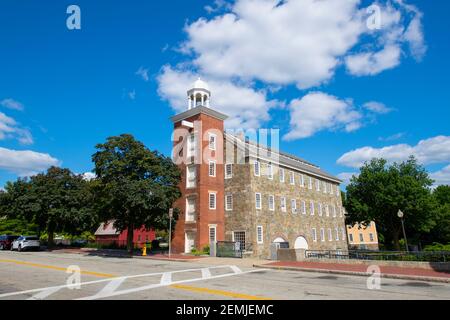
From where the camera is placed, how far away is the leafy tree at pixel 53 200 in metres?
37.8

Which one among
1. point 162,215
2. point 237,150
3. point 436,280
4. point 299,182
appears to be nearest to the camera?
point 436,280

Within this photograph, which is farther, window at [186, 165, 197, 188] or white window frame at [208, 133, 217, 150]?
white window frame at [208, 133, 217, 150]

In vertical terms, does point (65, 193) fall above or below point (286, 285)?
above

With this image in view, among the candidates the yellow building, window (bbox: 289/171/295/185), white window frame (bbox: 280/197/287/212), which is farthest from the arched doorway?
the yellow building

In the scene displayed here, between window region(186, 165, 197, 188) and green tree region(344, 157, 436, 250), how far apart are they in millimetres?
28741

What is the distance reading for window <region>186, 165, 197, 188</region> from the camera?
110ft

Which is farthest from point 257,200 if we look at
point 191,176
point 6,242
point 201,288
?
point 6,242

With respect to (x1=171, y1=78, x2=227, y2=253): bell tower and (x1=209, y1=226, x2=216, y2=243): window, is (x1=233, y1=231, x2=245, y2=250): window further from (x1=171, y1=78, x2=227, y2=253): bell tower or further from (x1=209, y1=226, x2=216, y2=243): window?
(x1=209, y1=226, x2=216, y2=243): window

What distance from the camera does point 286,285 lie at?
39.2 ft

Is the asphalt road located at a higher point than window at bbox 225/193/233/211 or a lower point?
lower

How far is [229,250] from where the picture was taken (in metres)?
26.9
